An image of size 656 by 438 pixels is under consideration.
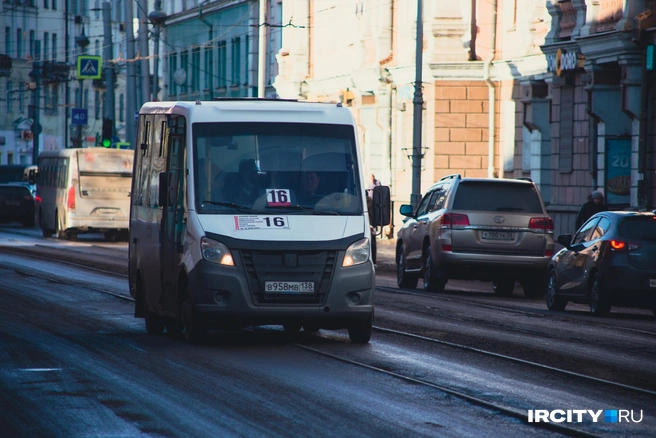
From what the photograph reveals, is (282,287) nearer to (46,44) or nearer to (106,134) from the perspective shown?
(106,134)

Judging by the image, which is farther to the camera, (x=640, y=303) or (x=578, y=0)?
(x=578, y=0)

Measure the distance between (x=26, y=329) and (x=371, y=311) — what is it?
3846 millimetres

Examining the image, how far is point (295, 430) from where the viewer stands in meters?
9.19

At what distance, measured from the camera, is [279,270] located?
14.1 meters

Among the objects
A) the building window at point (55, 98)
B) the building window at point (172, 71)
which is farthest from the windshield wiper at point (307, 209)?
the building window at point (55, 98)

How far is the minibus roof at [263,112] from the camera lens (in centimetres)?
1483

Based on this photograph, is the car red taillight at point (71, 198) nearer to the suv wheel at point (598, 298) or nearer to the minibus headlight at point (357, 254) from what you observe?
the suv wheel at point (598, 298)

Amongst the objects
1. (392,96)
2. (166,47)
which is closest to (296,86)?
(392,96)

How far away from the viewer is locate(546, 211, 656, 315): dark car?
2011cm

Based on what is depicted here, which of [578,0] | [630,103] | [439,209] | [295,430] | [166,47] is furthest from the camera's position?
[166,47]

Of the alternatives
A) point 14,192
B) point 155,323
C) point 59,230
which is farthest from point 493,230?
point 14,192

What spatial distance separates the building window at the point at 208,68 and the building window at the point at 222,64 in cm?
92

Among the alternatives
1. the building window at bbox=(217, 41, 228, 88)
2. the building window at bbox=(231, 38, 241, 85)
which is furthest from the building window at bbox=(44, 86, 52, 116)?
the building window at bbox=(231, 38, 241, 85)

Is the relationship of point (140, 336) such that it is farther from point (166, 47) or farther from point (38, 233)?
point (166, 47)
